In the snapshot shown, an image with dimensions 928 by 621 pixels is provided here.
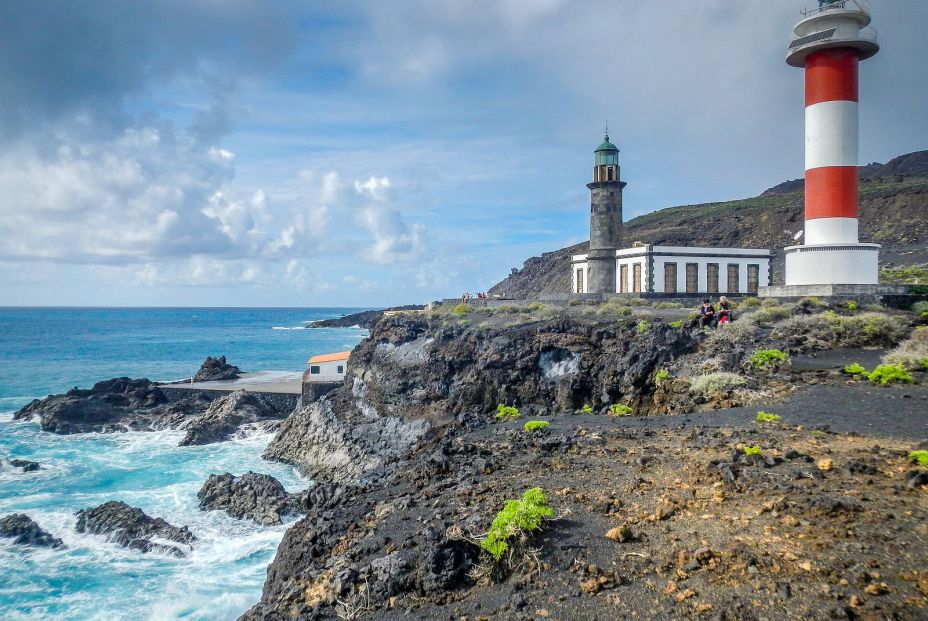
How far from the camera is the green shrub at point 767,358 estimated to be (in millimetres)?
14780

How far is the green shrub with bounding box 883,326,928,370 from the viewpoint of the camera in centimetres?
1358

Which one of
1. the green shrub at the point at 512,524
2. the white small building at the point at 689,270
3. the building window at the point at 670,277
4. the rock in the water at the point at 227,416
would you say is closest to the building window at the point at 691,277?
the white small building at the point at 689,270

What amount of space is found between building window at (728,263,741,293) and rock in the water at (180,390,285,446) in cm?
2766

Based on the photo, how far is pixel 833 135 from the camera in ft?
68.5

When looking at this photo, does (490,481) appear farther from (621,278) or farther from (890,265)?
(890,265)

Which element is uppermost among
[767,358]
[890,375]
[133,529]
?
[767,358]

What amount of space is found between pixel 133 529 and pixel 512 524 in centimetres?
1334

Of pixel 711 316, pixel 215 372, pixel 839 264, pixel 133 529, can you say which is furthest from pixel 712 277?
pixel 215 372

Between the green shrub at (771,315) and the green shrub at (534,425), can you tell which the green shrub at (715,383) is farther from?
the green shrub at (771,315)

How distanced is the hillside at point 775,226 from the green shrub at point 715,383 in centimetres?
3268

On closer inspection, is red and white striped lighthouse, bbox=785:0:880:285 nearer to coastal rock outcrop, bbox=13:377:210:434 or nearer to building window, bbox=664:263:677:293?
building window, bbox=664:263:677:293

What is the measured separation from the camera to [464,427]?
1423 cm

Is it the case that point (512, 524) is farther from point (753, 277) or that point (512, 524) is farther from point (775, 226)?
point (775, 226)

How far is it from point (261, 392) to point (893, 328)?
99.4ft
